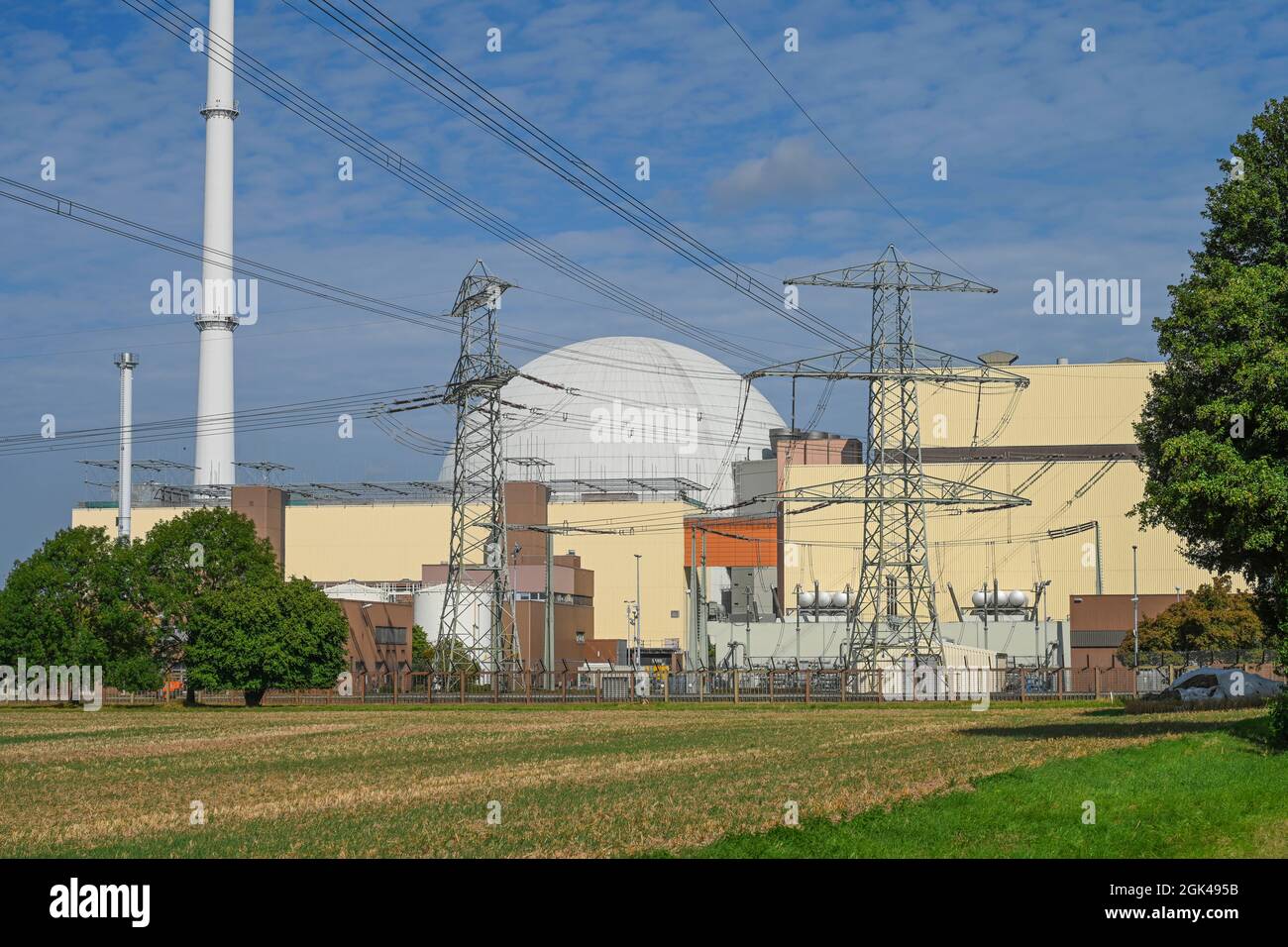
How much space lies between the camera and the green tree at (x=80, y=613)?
77.6 metres

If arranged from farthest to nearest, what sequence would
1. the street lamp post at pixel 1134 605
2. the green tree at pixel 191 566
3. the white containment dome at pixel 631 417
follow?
the white containment dome at pixel 631 417 < the street lamp post at pixel 1134 605 < the green tree at pixel 191 566

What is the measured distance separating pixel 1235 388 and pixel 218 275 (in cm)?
10623

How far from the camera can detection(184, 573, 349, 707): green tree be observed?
7719 cm

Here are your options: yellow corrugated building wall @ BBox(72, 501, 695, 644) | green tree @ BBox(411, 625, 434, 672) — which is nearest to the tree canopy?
green tree @ BBox(411, 625, 434, 672)

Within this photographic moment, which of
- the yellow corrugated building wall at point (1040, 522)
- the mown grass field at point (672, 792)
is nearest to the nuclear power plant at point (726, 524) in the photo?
the yellow corrugated building wall at point (1040, 522)

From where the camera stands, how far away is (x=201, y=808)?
19.6 meters

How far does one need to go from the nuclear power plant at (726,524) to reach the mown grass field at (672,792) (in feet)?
135

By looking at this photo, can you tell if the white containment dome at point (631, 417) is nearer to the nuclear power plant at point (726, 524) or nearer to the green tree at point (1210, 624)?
the nuclear power plant at point (726, 524)

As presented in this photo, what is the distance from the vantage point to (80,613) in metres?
79.2

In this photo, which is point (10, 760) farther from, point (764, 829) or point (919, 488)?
point (919, 488)

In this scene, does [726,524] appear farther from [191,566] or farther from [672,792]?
[672,792]

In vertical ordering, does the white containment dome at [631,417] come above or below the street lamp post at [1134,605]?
above

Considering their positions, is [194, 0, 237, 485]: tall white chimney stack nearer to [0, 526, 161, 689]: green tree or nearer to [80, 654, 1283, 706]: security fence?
[0, 526, 161, 689]: green tree

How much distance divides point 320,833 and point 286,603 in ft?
213
